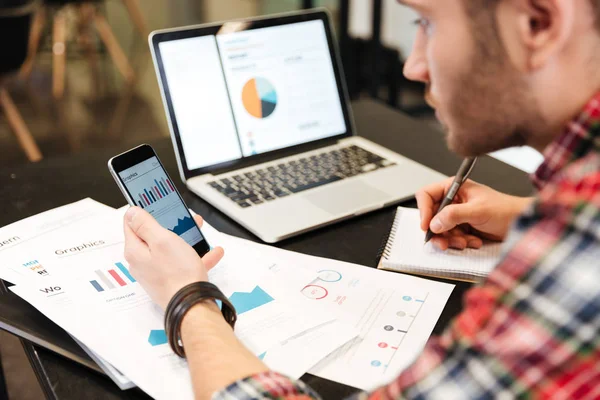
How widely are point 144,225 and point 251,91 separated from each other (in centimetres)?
47

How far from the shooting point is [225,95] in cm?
115

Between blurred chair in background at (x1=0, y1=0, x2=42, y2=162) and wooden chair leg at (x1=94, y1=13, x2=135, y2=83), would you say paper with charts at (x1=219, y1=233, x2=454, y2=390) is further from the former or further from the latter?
wooden chair leg at (x1=94, y1=13, x2=135, y2=83)

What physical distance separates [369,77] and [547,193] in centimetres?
283

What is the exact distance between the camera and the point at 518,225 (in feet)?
1.64

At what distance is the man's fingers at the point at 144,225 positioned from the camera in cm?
Answer: 75

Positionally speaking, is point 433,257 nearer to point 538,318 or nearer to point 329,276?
point 329,276

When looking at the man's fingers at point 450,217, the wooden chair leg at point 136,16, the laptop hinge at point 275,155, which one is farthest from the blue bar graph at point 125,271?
the wooden chair leg at point 136,16

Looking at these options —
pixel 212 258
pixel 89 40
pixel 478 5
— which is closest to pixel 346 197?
pixel 212 258

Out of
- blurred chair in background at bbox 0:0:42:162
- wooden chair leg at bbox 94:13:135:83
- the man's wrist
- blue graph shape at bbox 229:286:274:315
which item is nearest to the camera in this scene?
the man's wrist

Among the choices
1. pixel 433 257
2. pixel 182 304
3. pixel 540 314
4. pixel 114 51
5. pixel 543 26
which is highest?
pixel 543 26

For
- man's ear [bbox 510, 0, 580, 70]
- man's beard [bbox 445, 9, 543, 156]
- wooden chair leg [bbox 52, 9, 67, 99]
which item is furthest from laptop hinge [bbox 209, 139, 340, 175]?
wooden chair leg [bbox 52, 9, 67, 99]

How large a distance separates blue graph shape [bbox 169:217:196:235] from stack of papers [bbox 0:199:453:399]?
63 mm

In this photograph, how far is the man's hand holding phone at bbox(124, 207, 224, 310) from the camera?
72 cm

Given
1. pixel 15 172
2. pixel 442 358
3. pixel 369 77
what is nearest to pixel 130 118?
pixel 369 77
